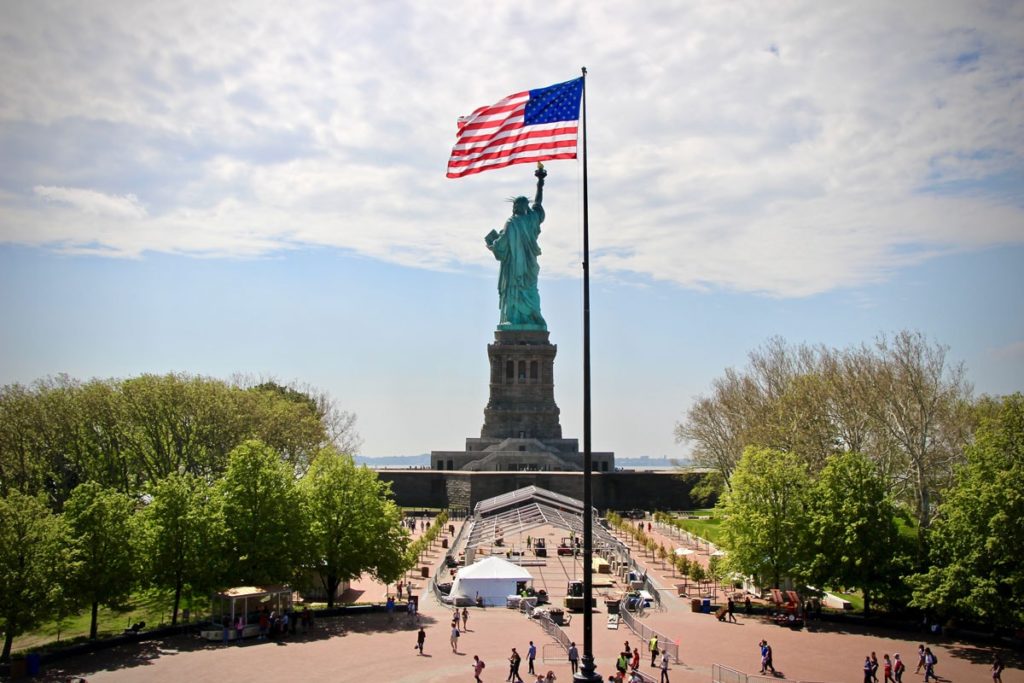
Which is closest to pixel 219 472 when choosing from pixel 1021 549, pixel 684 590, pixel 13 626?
pixel 13 626

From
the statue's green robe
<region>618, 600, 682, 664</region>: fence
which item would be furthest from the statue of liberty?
<region>618, 600, 682, 664</region>: fence

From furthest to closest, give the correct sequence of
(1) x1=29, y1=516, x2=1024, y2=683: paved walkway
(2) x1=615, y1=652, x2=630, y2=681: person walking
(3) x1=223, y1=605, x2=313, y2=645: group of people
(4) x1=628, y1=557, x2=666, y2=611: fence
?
(4) x1=628, y1=557, x2=666, y2=611: fence
(3) x1=223, y1=605, x2=313, y2=645: group of people
(1) x1=29, y1=516, x2=1024, y2=683: paved walkway
(2) x1=615, y1=652, x2=630, y2=681: person walking

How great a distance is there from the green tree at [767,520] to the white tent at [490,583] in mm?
9564

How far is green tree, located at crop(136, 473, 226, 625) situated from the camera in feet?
119

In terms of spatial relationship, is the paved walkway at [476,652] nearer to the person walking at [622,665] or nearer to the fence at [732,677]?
the fence at [732,677]

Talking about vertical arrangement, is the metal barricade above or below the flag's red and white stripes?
below

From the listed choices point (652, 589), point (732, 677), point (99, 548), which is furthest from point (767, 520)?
point (99, 548)

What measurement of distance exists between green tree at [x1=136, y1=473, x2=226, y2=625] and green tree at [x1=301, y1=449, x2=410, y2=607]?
4.16 metres

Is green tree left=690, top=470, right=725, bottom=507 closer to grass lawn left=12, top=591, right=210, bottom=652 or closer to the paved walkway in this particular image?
the paved walkway

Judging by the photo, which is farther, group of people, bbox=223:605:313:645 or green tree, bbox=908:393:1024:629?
group of people, bbox=223:605:313:645

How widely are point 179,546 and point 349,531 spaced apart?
→ 747 centimetres

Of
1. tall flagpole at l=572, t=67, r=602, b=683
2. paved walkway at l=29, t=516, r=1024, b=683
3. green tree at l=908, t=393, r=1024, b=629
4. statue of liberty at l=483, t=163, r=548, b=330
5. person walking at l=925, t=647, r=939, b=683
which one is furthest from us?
statue of liberty at l=483, t=163, r=548, b=330

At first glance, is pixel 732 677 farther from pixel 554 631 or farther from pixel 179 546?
pixel 179 546

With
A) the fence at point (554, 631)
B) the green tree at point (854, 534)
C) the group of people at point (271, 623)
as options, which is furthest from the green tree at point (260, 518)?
the green tree at point (854, 534)
